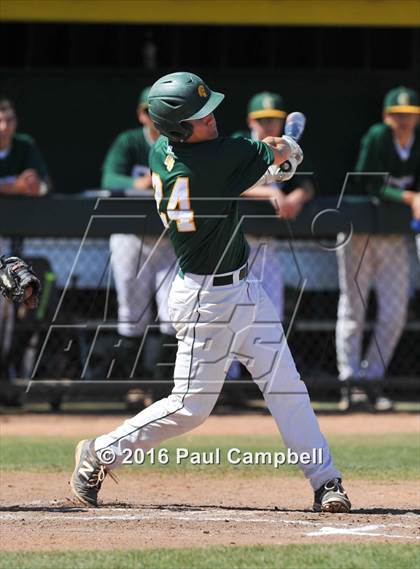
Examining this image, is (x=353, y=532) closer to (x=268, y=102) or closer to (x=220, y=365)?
(x=220, y=365)

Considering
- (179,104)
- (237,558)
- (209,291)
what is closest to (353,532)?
(237,558)

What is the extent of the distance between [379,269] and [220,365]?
184 inches

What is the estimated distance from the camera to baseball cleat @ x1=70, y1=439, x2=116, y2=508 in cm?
626

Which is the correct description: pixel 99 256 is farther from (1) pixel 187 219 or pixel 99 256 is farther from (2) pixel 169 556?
(2) pixel 169 556

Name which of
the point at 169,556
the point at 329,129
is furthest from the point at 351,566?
the point at 329,129

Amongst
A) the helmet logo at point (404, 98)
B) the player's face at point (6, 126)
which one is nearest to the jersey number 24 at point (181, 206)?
the player's face at point (6, 126)

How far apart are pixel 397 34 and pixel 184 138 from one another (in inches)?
260

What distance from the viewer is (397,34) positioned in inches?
473

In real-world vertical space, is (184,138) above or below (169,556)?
above

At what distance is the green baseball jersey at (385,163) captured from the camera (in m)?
10.3

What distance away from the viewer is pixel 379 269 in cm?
1052

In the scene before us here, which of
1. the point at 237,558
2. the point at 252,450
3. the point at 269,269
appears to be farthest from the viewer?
the point at 269,269

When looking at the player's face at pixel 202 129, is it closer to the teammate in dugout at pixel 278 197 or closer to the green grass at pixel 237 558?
the green grass at pixel 237 558

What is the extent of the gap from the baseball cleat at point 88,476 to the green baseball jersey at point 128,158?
168 inches
